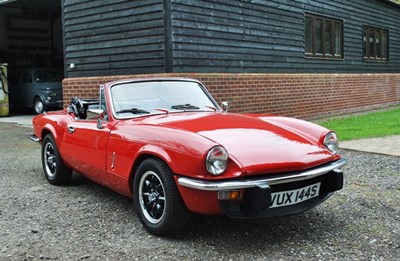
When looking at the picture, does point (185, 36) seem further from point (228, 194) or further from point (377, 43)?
point (377, 43)

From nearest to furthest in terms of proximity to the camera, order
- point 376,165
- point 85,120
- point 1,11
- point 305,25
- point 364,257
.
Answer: point 364,257 → point 85,120 → point 376,165 → point 305,25 → point 1,11

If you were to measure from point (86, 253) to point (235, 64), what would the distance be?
7.48 metres

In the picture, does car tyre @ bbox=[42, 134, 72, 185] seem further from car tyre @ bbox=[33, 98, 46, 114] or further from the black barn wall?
car tyre @ bbox=[33, 98, 46, 114]

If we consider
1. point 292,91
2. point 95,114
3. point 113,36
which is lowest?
point 95,114

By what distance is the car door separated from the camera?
4211 mm

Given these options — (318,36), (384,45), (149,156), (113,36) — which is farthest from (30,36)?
(149,156)

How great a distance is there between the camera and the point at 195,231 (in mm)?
3654

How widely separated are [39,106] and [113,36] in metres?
6.86

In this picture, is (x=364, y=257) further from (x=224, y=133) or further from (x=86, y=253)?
(x=86, y=253)

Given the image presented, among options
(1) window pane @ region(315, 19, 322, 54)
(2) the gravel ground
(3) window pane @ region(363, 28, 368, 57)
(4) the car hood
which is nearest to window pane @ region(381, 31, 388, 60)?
(3) window pane @ region(363, 28, 368, 57)

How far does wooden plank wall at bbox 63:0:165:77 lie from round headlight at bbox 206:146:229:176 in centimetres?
580

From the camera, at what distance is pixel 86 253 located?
3.24m

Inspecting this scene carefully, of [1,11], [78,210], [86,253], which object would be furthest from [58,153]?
[1,11]

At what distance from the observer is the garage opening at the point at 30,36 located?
714 inches
